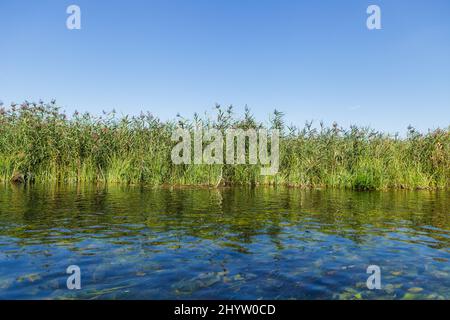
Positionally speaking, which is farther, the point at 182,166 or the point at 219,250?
the point at 182,166

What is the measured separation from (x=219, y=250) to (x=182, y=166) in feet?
40.0

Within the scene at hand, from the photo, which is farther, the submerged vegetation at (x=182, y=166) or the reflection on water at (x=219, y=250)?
the submerged vegetation at (x=182, y=166)

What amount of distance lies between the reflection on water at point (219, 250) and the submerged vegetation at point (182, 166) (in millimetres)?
6930

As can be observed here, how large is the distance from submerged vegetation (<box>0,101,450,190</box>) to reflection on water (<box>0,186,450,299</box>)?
693 centimetres

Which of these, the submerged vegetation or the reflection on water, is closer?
the reflection on water

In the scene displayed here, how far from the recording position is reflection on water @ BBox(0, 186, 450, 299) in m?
4.89

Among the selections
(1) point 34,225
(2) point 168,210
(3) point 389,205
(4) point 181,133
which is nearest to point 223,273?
(1) point 34,225

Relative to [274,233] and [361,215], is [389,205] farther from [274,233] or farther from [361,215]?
[274,233]

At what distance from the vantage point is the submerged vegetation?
61.7 feet

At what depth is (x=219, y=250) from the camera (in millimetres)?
6758

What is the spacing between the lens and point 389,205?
13.0 meters

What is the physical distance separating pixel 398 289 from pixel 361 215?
19.5 ft

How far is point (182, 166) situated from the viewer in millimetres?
18734

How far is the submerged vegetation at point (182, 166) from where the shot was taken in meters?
18.8
